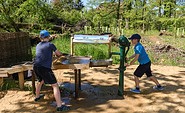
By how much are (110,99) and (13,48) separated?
3.21 m

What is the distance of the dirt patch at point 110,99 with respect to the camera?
441 cm

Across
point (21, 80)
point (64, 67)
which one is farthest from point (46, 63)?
point (21, 80)

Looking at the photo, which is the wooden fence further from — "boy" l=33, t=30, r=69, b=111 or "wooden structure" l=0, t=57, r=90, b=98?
"boy" l=33, t=30, r=69, b=111

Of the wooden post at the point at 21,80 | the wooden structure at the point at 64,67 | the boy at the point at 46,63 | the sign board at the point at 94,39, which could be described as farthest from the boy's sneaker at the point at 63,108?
the sign board at the point at 94,39

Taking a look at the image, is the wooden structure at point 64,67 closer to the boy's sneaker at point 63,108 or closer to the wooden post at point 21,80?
the wooden post at point 21,80

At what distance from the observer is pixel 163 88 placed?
5578mm

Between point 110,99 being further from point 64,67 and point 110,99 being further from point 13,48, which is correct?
point 13,48

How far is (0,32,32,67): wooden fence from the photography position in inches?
249

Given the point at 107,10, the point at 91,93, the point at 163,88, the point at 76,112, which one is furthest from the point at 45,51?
the point at 107,10

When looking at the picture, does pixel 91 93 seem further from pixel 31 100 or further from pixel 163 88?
pixel 163 88

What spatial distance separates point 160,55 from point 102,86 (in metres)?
5.37

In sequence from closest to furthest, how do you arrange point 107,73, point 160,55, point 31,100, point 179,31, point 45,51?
point 45,51, point 31,100, point 107,73, point 160,55, point 179,31

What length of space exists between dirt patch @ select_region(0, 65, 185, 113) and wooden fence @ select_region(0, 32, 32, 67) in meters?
1.31

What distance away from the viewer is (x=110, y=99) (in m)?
4.91
